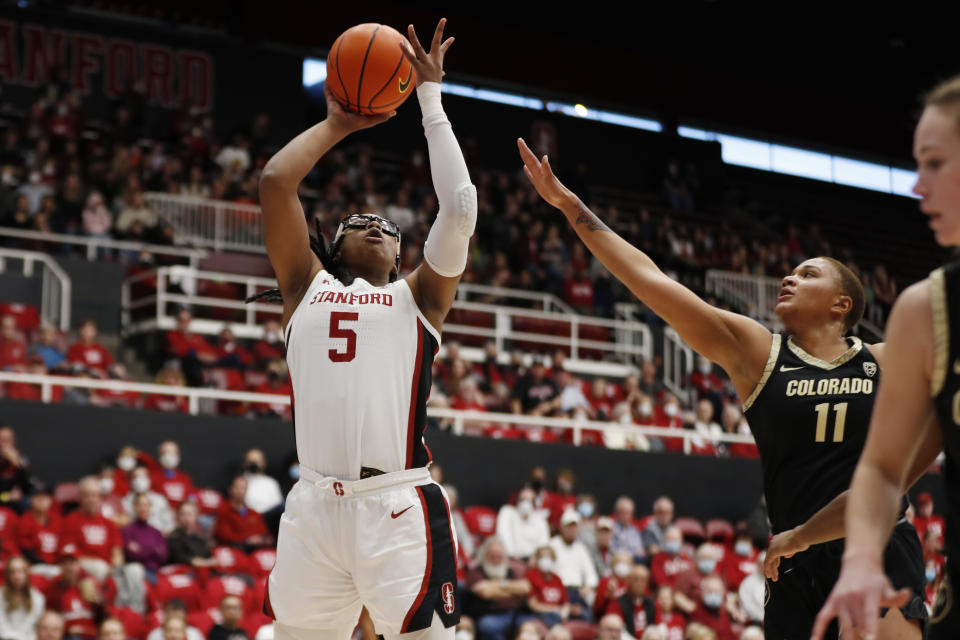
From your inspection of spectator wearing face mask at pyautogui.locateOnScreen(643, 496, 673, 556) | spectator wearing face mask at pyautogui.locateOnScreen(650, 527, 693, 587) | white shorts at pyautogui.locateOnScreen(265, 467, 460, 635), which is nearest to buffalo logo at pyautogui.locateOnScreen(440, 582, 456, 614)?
white shorts at pyautogui.locateOnScreen(265, 467, 460, 635)

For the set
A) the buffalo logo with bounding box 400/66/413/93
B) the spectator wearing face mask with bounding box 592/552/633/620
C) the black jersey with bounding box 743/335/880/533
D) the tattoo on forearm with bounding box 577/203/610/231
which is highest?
the buffalo logo with bounding box 400/66/413/93

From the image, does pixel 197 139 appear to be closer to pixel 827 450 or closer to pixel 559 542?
pixel 559 542

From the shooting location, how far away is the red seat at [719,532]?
14141mm

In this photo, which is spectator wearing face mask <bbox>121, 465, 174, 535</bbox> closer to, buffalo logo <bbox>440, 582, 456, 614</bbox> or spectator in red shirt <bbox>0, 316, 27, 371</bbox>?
spectator in red shirt <bbox>0, 316, 27, 371</bbox>

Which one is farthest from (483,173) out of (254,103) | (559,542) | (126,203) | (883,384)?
(883,384)

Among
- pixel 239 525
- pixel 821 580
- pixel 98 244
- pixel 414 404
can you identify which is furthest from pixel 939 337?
pixel 98 244

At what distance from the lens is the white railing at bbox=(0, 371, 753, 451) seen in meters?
11.6

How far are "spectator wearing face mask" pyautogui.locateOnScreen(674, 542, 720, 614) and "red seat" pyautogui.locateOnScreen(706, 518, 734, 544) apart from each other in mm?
876

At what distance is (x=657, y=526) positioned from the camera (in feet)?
43.8

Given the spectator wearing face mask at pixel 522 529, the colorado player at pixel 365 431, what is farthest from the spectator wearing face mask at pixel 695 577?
the colorado player at pixel 365 431

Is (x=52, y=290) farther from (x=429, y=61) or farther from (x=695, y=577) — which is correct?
(x=429, y=61)

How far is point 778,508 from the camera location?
171 inches

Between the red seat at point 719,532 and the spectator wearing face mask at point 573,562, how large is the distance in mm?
2377

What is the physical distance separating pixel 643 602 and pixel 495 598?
1562mm
